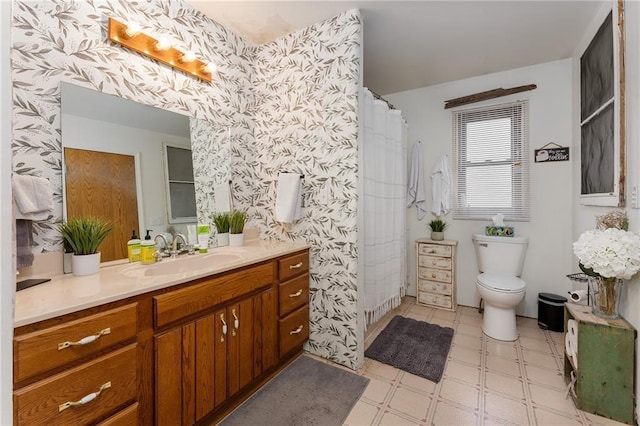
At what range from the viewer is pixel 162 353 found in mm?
1173

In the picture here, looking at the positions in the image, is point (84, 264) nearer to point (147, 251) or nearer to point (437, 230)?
point (147, 251)

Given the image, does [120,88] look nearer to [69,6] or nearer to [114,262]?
[69,6]

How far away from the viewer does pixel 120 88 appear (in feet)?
4.96

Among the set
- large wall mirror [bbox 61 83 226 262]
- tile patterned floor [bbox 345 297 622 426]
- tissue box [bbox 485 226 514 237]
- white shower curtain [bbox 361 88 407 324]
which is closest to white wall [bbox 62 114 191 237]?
large wall mirror [bbox 61 83 226 262]

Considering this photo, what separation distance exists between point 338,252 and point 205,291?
970 millimetres

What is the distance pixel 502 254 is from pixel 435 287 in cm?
74

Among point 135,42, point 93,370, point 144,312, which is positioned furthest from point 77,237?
point 135,42

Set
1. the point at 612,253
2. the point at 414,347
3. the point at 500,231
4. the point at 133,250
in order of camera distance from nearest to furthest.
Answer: the point at 612,253
the point at 133,250
the point at 414,347
the point at 500,231

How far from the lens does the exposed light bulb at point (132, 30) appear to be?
150 centimetres

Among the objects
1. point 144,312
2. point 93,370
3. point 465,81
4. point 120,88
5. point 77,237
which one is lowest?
point 93,370

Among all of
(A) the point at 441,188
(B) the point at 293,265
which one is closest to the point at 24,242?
(B) the point at 293,265

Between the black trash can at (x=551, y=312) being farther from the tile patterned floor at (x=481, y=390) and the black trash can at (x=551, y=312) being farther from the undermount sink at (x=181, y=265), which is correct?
the undermount sink at (x=181, y=265)

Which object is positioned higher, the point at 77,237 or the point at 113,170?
the point at 113,170

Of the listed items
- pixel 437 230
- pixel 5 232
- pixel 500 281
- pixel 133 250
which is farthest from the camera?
pixel 437 230
